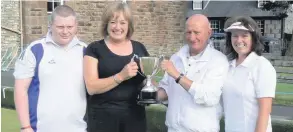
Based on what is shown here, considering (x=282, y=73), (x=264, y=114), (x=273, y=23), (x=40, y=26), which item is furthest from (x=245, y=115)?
(x=273, y=23)

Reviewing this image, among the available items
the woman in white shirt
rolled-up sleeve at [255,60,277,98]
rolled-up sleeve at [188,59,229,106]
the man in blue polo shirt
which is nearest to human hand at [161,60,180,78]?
rolled-up sleeve at [188,59,229,106]

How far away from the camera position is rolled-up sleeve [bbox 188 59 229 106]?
318cm

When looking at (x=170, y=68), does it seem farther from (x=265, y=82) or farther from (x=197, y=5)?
(x=197, y=5)

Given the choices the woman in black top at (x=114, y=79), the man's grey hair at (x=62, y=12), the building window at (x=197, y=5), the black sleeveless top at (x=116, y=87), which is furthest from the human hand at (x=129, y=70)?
the building window at (x=197, y=5)

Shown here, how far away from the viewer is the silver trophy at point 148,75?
329 cm

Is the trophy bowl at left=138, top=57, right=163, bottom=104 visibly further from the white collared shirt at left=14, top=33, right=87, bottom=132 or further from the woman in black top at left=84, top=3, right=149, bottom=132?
the white collared shirt at left=14, top=33, right=87, bottom=132

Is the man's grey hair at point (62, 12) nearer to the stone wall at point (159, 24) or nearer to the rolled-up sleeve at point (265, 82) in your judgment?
the rolled-up sleeve at point (265, 82)

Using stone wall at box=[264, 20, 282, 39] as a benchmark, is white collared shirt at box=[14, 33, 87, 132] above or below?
below

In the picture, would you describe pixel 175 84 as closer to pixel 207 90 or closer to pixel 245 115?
pixel 207 90

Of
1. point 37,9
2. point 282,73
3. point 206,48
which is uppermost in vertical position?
point 37,9

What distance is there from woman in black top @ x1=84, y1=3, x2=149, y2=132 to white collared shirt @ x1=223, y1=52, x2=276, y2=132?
66 centimetres

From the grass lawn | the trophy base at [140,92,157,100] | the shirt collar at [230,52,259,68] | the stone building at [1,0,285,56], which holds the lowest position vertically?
the grass lawn

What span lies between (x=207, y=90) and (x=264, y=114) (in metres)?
0.40

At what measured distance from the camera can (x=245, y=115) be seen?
10.5ft
